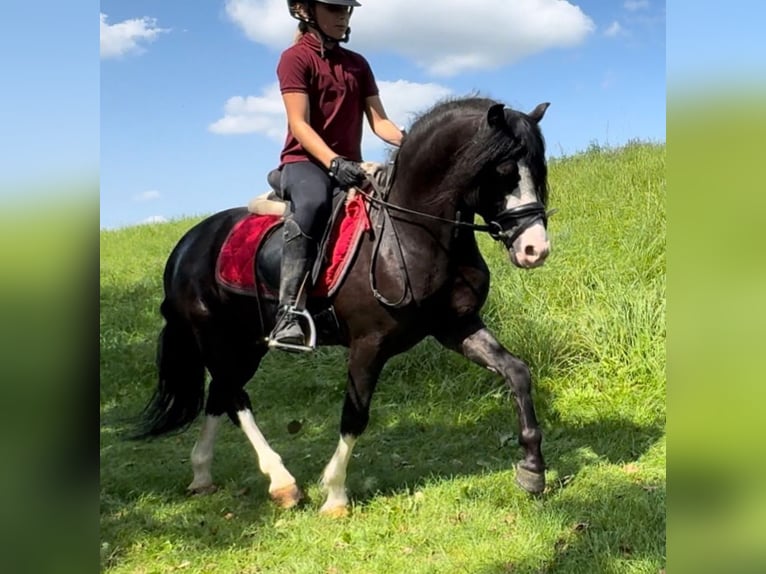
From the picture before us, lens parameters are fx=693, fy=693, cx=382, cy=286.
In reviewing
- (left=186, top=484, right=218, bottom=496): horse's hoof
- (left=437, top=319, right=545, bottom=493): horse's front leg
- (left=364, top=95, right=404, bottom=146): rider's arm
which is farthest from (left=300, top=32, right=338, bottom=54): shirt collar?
(left=186, top=484, right=218, bottom=496): horse's hoof

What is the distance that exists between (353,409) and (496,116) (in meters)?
1.85

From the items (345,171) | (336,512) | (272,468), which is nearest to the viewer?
(345,171)

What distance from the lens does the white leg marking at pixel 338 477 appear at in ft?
13.5

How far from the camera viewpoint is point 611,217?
9.11 m

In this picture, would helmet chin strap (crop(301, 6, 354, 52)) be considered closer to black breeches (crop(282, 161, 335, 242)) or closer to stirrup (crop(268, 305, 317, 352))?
black breeches (crop(282, 161, 335, 242))

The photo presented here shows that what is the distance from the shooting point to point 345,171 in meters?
3.95

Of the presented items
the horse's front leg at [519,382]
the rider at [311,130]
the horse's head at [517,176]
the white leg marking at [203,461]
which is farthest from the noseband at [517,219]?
the white leg marking at [203,461]

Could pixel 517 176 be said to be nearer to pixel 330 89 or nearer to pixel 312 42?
pixel 330 89

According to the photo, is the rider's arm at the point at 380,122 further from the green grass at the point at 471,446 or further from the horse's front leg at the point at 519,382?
the green grass at the point at 471,446

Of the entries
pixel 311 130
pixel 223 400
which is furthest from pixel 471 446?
pixel 311 130
